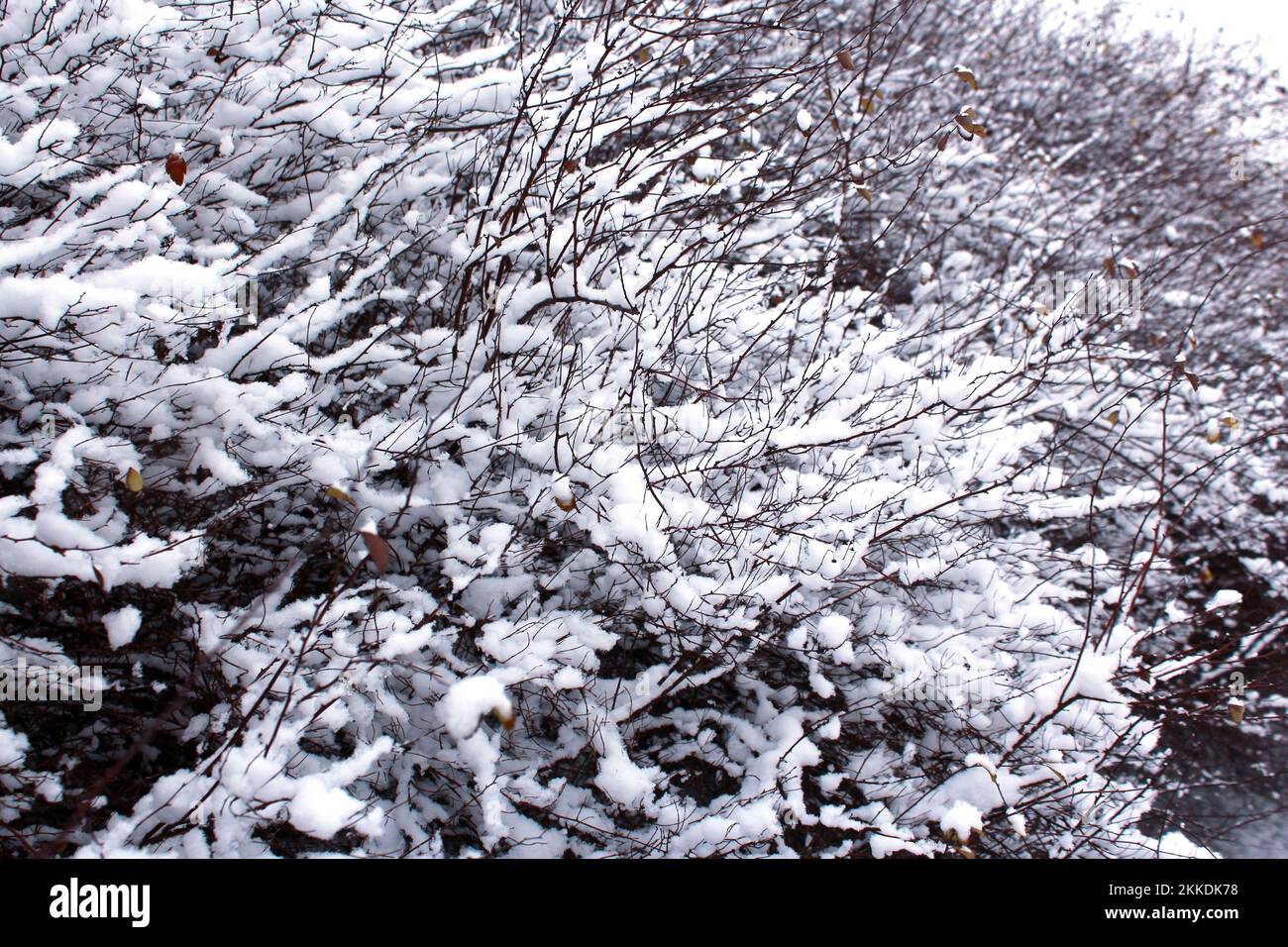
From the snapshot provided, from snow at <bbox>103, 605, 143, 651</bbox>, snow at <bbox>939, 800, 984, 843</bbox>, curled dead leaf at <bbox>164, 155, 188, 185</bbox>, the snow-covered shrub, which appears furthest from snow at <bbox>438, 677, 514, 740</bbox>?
curled dead leaf at <bbox>164, 155, 188, 185</bbox>

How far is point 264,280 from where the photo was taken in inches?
91.9

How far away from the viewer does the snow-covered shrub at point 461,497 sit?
5.66 ft

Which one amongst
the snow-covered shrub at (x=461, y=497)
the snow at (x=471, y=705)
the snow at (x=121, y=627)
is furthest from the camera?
the snow-covered shrub at (x=461, y=497)

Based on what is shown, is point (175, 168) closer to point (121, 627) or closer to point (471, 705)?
point (121, 627)

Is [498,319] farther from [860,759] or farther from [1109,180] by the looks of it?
[1109,180]

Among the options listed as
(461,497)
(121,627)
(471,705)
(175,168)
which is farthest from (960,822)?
(175,168)

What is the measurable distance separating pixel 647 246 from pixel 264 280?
1.30 metres

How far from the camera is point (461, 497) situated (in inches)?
83.7

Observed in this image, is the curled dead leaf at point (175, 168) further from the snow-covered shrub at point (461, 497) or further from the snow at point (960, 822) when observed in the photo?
the snow at point (960, 822)

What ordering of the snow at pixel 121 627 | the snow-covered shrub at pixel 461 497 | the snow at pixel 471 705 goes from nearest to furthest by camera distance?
the snow at pixel 471 705 → the snow at pixel 121 627 → the snow-covered shrub at pixel 461 497

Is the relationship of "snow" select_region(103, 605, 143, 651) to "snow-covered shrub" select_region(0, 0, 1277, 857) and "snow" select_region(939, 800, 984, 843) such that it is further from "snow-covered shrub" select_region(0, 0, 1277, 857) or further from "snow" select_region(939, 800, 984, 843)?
"snow" select_region(939, 800, 984, 843)

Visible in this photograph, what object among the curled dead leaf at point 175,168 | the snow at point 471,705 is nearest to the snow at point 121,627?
the snow at point 471,705

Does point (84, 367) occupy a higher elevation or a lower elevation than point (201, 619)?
higher
